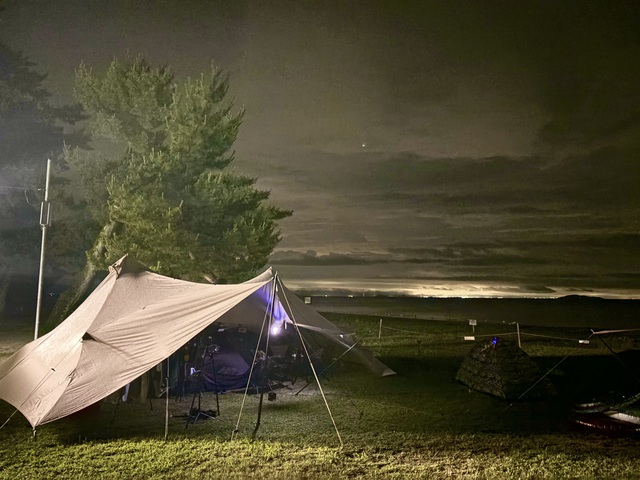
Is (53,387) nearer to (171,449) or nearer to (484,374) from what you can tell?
(171,449)

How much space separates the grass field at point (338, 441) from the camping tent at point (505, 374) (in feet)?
0.63

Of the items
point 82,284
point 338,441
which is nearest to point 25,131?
point 82,284

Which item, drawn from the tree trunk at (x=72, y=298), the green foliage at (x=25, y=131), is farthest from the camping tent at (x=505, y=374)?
the green foliage at (x=25, y=131)

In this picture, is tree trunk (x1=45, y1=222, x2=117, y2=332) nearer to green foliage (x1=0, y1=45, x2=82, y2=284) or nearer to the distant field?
green foliage (x1=0, y1=45, x2=82, y2=284)

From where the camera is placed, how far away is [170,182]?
14781mm

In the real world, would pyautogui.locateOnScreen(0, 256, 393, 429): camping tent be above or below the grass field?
above

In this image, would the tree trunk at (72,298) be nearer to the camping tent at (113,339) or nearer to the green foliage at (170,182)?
the green foliage at (170,182)

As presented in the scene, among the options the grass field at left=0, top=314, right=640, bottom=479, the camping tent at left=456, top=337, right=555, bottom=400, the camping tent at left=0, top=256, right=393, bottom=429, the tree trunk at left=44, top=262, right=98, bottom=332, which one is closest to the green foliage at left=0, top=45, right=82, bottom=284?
the tree trunk at left=44, top=262, right=98, bottom=332

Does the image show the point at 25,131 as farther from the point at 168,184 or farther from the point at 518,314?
the point at 518,314

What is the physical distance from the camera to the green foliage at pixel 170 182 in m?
14.0

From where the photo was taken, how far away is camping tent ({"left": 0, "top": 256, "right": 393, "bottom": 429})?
5801 mm

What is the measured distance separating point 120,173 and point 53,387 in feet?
35.2

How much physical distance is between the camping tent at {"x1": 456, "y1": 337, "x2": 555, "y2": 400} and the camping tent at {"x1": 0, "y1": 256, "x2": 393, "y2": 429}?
2763 mm

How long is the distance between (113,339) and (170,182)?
9.11m
